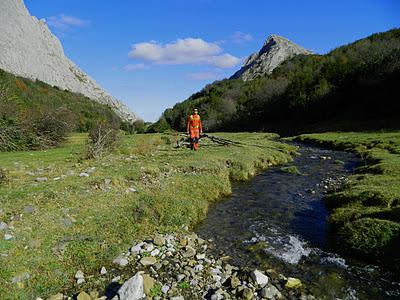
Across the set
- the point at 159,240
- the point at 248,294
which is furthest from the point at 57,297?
the point at 248,294

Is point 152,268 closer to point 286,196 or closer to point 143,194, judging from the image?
point 143,194

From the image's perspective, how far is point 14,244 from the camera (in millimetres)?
8922

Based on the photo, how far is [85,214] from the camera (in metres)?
11.3

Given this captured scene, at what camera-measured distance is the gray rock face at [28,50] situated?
434ft

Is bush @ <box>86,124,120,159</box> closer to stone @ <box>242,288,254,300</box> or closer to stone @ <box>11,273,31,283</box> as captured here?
stone @ <box>11,273,31,283</box>

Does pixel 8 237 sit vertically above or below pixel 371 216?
above

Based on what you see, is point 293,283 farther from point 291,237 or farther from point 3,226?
point 3,226

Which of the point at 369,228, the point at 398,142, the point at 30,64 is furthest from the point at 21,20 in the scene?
the point at 369,228

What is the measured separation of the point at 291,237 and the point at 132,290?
701cm

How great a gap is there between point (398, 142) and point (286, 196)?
27.0m

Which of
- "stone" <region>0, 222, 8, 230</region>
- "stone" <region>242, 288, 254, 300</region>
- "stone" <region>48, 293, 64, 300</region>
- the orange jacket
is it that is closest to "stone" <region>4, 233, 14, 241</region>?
"stone" <region>0, 222, 8, 230</region>

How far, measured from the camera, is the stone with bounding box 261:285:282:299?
7984 mm

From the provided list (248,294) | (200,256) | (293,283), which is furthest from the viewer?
(200,256)

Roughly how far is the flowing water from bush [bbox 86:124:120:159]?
1218cm
